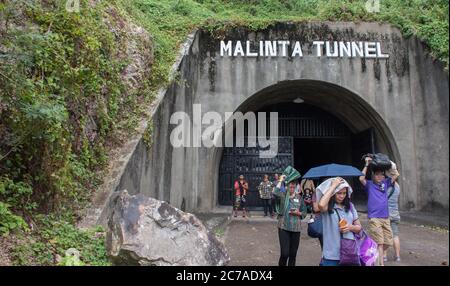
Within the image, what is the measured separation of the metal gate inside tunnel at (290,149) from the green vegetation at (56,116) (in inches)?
217

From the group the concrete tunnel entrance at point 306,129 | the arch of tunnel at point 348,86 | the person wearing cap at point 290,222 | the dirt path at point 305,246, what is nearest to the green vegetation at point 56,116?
the person wearing cap at point 290,222

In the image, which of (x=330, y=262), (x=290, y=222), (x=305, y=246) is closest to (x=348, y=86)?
(x=305, y=246)

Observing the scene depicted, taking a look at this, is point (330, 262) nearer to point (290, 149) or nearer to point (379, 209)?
point (379, 209)

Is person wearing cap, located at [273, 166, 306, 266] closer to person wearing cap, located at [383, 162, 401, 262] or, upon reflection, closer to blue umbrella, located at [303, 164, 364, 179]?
blue umbrella, located at [303, 164, 364, 179]

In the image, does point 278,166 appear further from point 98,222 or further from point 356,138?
point 98,222

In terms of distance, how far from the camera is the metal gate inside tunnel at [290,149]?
13391 millimetres

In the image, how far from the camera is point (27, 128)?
14.4 feet

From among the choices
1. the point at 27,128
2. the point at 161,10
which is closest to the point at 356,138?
the point at 161,10

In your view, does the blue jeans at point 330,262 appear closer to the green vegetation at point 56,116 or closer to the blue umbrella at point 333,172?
the blue umbrella at point 333,172

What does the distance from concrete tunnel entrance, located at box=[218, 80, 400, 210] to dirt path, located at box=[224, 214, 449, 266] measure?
3852 millimetres

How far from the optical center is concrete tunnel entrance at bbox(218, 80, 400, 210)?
1195cm

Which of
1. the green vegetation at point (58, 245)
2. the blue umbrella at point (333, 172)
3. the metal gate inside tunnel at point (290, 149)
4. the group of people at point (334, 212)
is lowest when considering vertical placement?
the green vegetation at point (58, 245)

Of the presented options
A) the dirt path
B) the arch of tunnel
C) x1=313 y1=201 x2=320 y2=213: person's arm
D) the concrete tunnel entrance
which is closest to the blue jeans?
x1=313 y1=201 x2=320 y2=213: person's arm

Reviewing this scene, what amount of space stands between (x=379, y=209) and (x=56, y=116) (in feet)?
13.4
